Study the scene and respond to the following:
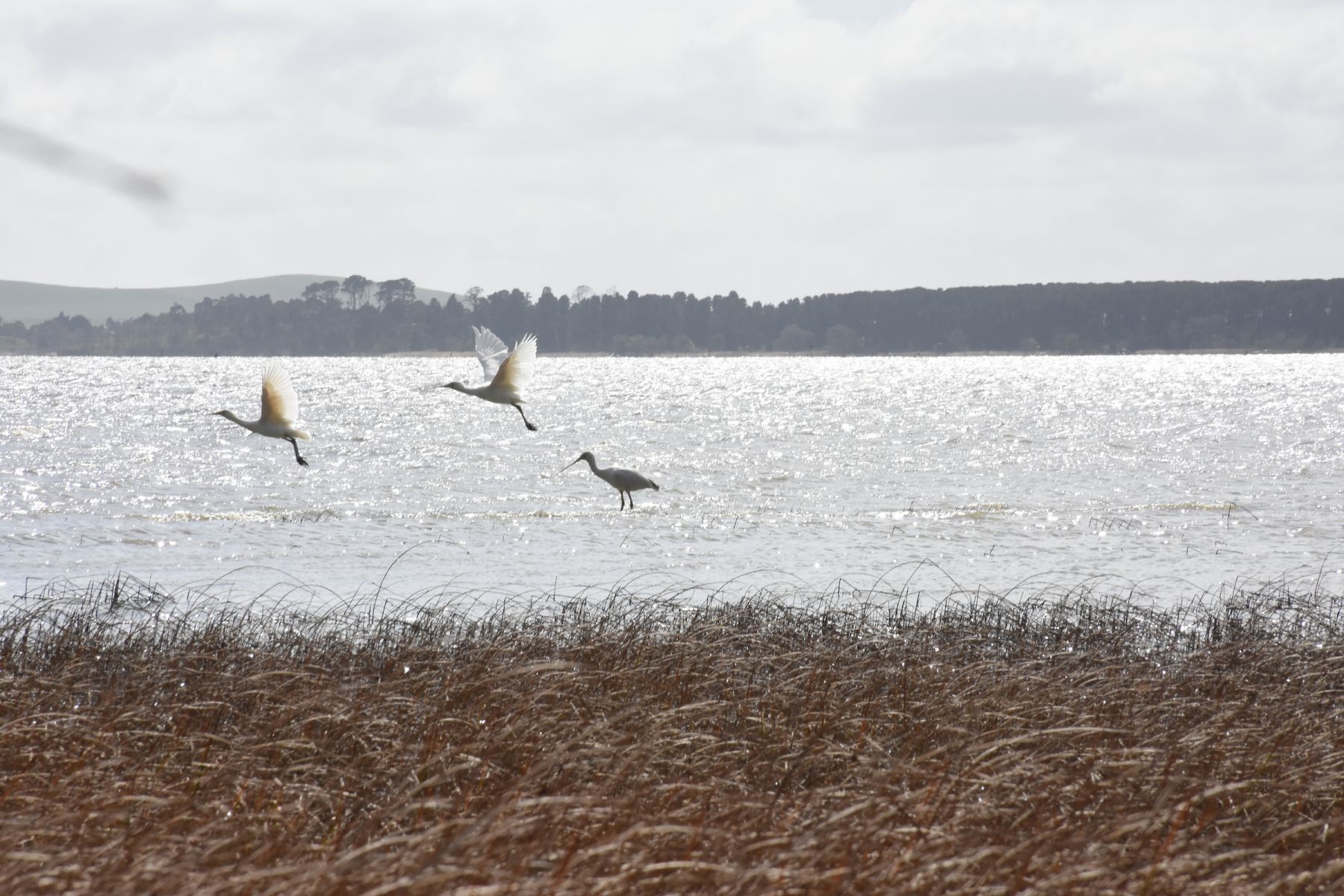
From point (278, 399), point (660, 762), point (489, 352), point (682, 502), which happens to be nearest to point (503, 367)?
point (489, 352)

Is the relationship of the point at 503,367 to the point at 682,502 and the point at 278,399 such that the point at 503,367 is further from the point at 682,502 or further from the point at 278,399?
the point at 682,502

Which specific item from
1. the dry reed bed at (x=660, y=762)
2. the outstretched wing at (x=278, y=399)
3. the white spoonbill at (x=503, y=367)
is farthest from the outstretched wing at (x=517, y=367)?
the dry reed bed at (x=660, y=762)

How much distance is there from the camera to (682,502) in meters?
43.2

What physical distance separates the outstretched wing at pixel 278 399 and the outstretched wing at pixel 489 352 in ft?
6.55

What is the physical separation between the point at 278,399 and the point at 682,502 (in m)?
29.2

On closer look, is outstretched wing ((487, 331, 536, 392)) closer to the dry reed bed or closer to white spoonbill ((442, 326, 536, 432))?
white spoonbill ((442, 326, 536, 432))

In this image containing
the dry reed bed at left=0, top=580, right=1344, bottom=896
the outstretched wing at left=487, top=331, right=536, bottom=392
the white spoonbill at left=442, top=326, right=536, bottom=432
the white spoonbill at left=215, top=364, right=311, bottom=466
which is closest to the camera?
the dry reed bed at left=0, top=580, right=1344, bottom=896

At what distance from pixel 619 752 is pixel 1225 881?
3.04 m

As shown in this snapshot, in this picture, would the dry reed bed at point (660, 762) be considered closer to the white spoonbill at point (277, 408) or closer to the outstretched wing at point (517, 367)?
the white spoonbill at point (277, 408)

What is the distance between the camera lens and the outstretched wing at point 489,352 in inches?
605

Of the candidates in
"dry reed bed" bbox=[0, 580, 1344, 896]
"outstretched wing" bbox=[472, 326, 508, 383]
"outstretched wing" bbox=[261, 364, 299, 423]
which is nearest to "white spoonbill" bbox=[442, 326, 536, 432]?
"outstretched wing" bbox=[472, 326, 508, 383]

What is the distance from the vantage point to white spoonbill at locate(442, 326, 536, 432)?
49.2 feet

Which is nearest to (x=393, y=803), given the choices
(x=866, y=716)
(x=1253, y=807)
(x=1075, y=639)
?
(x=866, y=716)

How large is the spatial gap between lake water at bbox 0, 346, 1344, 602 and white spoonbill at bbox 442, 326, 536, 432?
2.25 meters
